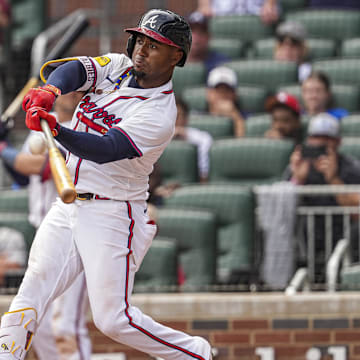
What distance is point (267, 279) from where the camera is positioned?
5.32 metres

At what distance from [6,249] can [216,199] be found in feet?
4.60

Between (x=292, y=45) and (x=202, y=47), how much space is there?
866 millimetres

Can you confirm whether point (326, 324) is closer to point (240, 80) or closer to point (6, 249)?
point (6, 249)

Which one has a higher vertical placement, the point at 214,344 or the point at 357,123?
the point at 357,123

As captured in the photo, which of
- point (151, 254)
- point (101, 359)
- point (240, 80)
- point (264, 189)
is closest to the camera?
point (101, 359)

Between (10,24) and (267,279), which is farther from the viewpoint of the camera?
(10,24)

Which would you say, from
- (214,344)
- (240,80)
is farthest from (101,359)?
(240,80)

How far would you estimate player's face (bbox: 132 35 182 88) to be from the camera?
3551mm

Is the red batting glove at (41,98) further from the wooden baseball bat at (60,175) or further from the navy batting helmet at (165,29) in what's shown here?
the navy batting helmet at (165,29)

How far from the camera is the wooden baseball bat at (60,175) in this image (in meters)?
2.90

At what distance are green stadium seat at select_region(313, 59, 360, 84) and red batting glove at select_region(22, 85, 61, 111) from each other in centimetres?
515

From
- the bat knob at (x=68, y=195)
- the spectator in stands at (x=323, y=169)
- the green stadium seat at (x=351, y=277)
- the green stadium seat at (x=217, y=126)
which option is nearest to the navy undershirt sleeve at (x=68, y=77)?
the bat knob at (x=68, y=195)

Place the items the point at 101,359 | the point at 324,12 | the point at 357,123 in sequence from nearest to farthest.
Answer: the point at 101,359 → the point at 357,123 → the point at 324,12

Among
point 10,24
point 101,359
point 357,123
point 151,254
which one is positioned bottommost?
point 101,359
